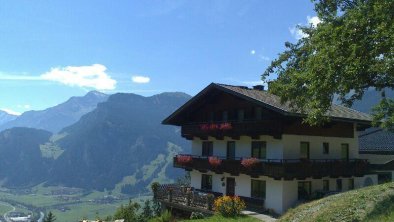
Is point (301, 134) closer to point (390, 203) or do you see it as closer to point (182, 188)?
point (182, 188)

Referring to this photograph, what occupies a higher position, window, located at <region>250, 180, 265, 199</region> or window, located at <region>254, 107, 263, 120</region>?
window, located at <region>254, 107, 263, 120</region>

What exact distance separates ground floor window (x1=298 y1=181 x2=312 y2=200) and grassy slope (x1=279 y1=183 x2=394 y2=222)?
10769 mm

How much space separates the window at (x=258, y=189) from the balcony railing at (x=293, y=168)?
4.94ft

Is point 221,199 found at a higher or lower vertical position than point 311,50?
lower

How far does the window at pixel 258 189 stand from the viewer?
102 feet

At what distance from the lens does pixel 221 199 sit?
90.8ft

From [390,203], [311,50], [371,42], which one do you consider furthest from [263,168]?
[371,42]

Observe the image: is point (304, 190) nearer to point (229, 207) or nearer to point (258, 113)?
point (258, 113)

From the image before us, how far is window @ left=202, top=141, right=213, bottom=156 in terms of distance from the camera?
37.6m

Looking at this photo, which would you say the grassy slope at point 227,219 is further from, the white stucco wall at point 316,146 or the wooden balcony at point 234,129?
the wooden balcony at point 234,129

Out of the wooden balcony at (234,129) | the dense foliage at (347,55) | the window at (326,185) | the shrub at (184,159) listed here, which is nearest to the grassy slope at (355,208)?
the dense foliage at (347,55)

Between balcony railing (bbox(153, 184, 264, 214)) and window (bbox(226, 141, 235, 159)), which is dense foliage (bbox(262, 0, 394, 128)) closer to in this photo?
balcony railing (bbox(153, 184, 264, 214))

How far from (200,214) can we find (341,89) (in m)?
15.9

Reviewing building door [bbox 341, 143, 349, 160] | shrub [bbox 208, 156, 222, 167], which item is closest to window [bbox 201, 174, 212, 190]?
shrub [bbox 208, 156, 222, 167]
